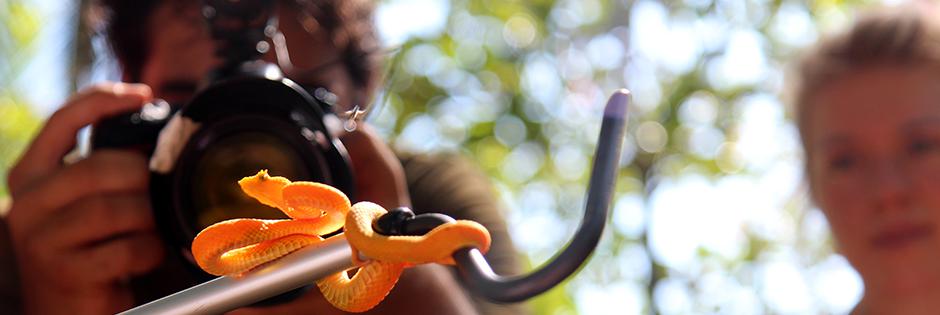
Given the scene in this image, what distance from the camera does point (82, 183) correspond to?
63 centimetres

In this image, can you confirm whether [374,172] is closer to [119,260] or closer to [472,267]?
[119,260]

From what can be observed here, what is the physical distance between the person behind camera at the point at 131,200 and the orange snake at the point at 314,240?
160mm

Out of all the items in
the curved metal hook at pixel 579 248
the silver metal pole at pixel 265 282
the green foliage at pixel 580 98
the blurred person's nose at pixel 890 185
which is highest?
the curved metal hook at pixel 579 248

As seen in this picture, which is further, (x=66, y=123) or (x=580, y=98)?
(x=580, y=98)

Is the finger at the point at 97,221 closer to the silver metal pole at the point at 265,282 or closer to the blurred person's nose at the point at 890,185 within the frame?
the silver metal pole at the point at 265,282

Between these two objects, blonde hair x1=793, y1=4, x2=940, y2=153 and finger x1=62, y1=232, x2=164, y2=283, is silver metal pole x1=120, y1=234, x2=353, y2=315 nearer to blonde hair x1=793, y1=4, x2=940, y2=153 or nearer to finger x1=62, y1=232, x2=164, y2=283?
finger x1=62, y1=232, x2=164, y2=283

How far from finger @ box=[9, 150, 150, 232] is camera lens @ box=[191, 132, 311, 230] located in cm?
12

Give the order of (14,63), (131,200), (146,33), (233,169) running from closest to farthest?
(233,169) < (131,200) < (146,33) < (14,63)

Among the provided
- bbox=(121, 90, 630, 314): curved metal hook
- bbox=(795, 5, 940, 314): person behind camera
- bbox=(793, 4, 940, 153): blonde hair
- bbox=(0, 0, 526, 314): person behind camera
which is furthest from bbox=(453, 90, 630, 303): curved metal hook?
bbox=(793, 4, 940, 153): blonde hair

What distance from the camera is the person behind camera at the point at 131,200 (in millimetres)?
582

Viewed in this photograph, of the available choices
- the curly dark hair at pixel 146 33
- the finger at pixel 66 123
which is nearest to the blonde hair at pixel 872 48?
the curly dark hair at pixel 146 33

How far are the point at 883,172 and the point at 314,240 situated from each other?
2.87 ft

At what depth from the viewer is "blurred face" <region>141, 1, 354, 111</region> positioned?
0.63m

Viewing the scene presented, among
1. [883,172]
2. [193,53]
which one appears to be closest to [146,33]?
[193,53]
